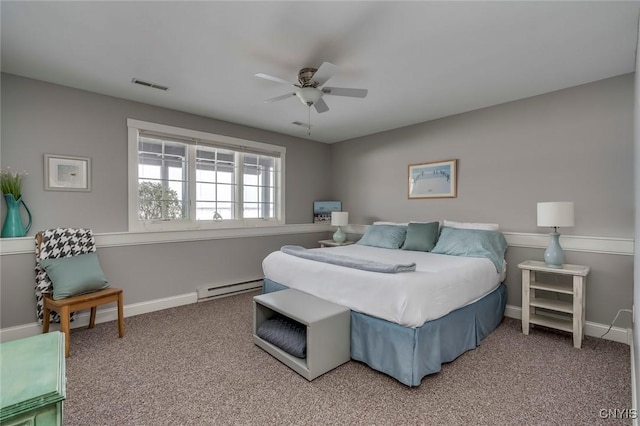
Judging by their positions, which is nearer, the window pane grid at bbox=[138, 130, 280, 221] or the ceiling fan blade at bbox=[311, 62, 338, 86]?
the ceiling fan blade at bbox=[311, 62, 338, 86]

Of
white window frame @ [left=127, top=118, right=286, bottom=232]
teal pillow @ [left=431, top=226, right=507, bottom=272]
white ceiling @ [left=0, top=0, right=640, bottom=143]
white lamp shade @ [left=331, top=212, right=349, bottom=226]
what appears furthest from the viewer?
white lamp shade @ [left=331, top=212, right=349, bottom=226]

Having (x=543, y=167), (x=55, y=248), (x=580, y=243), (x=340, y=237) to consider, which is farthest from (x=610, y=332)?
(x=55, y=248)

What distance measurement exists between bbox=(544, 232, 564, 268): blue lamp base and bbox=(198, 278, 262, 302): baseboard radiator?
3.62 meters

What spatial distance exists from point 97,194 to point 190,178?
1.03 m

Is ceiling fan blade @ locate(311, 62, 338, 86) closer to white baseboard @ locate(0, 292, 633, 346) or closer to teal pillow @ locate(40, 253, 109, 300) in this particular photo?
teal pillow @ locate(40, 253, 109, 300)

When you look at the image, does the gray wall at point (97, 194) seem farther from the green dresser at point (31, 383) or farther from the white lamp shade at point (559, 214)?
the white lamp shade at point (559, 214)

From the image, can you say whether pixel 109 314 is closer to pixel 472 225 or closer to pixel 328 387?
pixel 328 387

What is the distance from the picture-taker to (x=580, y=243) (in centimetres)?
301

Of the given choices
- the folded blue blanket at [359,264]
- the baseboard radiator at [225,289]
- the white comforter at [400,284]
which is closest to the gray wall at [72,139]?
the baseboard radiator at [225,289]

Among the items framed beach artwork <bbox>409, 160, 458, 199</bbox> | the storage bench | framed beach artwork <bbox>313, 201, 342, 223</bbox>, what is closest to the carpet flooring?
the storage bench

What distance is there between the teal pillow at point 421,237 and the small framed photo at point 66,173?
3.77 metres

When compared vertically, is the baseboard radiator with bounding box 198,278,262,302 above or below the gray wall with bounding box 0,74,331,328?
below

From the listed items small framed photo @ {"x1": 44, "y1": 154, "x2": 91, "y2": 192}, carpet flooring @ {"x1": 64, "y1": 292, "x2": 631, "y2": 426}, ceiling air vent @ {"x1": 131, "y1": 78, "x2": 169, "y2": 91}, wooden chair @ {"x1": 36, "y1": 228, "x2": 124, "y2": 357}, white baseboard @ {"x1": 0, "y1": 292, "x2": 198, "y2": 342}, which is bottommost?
carpet flooring @ {"x1": 64, "y1": 292, "x2": 631, "y2": 426}

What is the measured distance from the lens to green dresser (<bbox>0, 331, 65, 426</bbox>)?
2.47 feet
